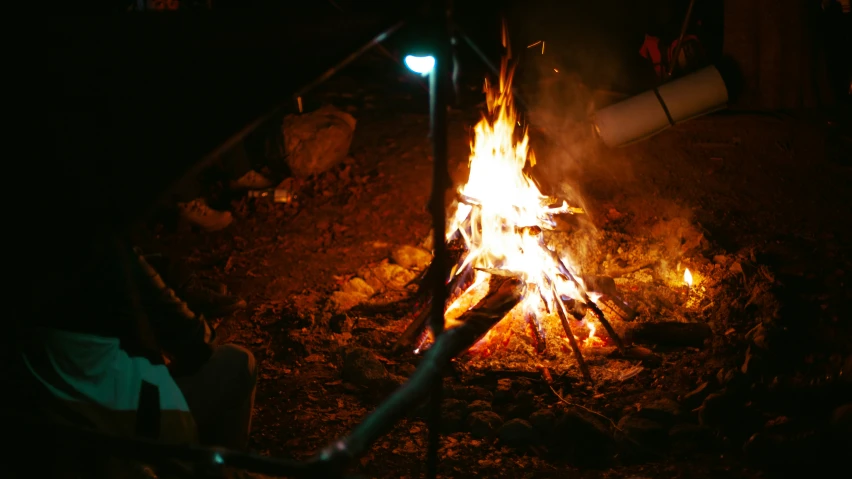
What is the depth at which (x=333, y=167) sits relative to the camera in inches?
357

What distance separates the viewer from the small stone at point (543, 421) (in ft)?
15.2

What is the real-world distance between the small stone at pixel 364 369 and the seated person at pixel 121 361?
1505mm

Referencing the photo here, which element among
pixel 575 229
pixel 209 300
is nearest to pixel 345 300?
pixel 209 300

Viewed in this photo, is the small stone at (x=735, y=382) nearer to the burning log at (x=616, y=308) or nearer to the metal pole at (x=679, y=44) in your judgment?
the burning log at (x=616, y=308)

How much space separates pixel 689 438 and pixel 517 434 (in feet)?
3.70

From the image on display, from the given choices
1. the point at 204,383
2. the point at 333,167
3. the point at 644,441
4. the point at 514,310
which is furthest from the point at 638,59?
the point at 204,383

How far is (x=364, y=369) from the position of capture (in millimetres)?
5332

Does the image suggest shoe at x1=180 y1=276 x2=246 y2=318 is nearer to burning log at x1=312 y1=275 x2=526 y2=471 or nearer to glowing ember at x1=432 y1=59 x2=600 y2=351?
glowing ember at x1=432 y1=59 x2=600 y2=351

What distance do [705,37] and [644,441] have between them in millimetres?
8830

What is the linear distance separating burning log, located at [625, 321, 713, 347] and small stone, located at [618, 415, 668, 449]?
50.4 inches

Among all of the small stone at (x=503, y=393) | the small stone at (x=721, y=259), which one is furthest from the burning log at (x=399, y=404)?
the small stone at (x=721, y=259)

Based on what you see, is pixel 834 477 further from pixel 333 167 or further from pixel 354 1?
pixel 333 167

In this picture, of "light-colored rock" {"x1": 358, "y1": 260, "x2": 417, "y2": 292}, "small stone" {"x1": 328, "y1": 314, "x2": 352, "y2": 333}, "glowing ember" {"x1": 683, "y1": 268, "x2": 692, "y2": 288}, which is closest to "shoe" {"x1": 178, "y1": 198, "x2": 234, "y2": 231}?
"light-colored rock" {"x1": 358, "y1": 260, "x2": 417, "y2": 292}

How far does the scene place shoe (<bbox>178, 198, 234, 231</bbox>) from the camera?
26.7ft
